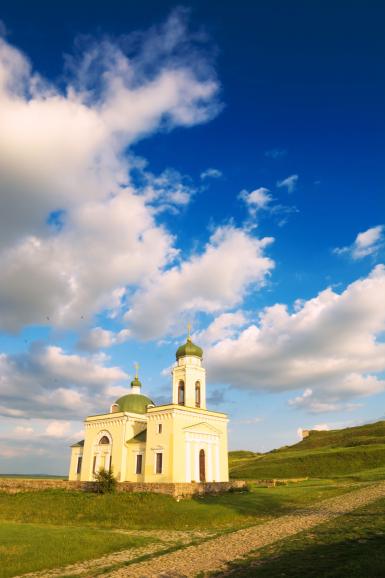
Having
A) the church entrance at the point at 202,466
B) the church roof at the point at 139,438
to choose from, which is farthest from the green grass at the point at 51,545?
the church roof at the point at 139,438

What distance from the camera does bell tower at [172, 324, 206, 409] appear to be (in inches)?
1698

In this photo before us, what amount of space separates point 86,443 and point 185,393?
444 inches

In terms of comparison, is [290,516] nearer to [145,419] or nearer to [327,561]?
[327,561]

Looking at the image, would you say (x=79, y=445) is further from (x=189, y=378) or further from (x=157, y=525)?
(x=157, y=525)

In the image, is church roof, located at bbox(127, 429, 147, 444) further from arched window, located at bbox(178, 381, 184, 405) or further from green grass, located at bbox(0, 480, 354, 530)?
green grass, located at bbox(0, 480, 354, 530)

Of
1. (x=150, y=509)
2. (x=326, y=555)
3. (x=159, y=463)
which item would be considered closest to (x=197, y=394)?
(x=159, y=463)

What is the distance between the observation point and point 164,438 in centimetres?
3834

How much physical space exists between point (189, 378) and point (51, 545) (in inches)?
1051

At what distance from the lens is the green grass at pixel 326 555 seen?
1073cm

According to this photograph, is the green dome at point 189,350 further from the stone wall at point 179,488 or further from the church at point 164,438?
the stone wall at point 179,488

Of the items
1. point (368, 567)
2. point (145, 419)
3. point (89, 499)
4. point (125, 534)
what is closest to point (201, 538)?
point (125, 534)

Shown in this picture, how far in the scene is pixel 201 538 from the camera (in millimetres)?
18734

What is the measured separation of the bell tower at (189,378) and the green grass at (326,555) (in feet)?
83.1

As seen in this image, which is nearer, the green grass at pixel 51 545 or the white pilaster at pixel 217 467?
the green grass at pixel 51 545
